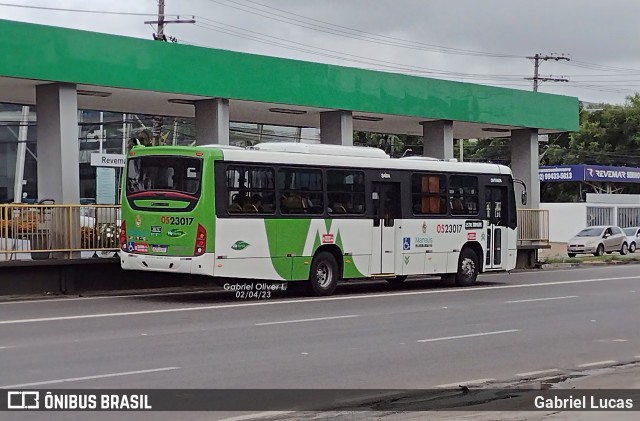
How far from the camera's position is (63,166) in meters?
24.0

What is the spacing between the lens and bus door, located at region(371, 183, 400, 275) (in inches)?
958

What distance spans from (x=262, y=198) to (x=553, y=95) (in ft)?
59.9

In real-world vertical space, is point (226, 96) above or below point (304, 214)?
above

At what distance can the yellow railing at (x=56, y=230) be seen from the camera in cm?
2192

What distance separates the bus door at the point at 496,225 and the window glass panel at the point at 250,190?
25.7 ft

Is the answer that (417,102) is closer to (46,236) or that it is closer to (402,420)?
(46,236)

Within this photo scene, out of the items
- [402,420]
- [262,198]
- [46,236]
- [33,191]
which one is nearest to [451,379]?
[402,420]

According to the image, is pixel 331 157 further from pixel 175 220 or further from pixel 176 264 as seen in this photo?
pixel 176 264

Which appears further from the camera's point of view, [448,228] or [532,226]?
[532,226]

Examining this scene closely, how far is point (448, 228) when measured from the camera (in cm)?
2630

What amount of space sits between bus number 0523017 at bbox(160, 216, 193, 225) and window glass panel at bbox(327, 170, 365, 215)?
148 inches

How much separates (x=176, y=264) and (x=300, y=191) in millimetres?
3451

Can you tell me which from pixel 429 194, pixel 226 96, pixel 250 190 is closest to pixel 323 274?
pixel 250 190

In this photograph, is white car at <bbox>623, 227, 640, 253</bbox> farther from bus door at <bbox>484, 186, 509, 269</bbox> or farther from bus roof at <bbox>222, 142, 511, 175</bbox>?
bus roof at <bbox>222, 142, 511, 175</bbox>
